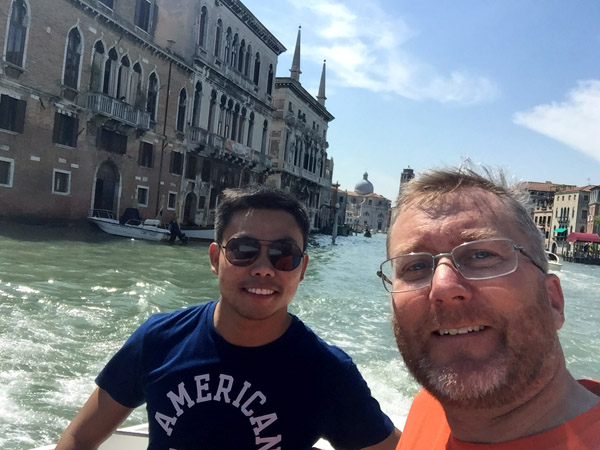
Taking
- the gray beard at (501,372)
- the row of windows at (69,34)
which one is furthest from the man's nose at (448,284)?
the row of windows at (69,34)

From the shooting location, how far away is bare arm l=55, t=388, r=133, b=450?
65.6 inches

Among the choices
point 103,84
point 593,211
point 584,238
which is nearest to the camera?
point 103,84

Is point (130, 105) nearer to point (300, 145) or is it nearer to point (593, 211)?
point (300, 145)

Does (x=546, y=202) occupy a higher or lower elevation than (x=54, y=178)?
higher

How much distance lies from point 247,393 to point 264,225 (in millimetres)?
549

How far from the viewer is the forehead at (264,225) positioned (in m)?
1.72

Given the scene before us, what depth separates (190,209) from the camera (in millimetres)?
22781

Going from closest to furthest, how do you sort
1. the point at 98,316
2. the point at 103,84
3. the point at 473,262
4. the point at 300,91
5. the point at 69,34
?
1. the point at 473,262
2. the point at 98,316
3. the point at 69,34
4. the point at 103,84
5. the point at 300,91

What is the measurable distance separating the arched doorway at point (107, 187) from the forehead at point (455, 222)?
17.5 metres

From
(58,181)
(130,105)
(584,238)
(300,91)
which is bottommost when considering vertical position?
(58,181)

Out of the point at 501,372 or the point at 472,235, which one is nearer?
the point at 501,372

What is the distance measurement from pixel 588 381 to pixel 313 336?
31.3 inches

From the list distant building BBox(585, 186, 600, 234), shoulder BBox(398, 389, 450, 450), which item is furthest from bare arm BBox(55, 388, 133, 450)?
distant building BBox(585, 186, 600, 234)

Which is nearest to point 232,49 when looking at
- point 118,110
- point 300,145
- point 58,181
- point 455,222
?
point 118,110
